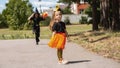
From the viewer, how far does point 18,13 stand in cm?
6669

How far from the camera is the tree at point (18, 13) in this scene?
214ft

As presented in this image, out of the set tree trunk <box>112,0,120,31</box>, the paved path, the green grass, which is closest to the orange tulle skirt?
the paved path

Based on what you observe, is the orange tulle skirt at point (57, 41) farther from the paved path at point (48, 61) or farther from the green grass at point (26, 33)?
Result: the green grass at point (26, 33)

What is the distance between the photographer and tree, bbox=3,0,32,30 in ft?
214

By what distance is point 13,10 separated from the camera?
67688 millimetres

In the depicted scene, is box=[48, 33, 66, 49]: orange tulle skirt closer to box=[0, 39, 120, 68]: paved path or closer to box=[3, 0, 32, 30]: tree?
box=[0, 39, 120, 68]: paved path

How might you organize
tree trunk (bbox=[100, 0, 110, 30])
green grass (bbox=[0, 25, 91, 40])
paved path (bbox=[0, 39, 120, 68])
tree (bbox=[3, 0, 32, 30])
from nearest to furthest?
1. paved path (bbox=[0, 39, 120, 68])
2. green grass (bbox=[0, 25, 91, 40])
3. tree trunk (bbox=[100, 0, 110, 30])
4. tree (bbox=[3, 0, 32, 30])

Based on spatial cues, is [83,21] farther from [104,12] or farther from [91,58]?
[91,58]

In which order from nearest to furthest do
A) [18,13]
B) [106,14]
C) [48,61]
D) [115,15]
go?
[48,61] → [115,15] → [106,14] → [18,13]

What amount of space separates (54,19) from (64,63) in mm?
1391

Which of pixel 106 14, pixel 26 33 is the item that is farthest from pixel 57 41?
pixel 26 33

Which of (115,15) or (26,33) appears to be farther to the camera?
(26,33)

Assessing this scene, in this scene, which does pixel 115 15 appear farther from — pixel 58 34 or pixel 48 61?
pixel 58 34

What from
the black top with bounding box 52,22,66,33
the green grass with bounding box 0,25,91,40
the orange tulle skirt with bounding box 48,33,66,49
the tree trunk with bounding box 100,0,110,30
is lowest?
the green grass with bounding box 0,25,91,40
